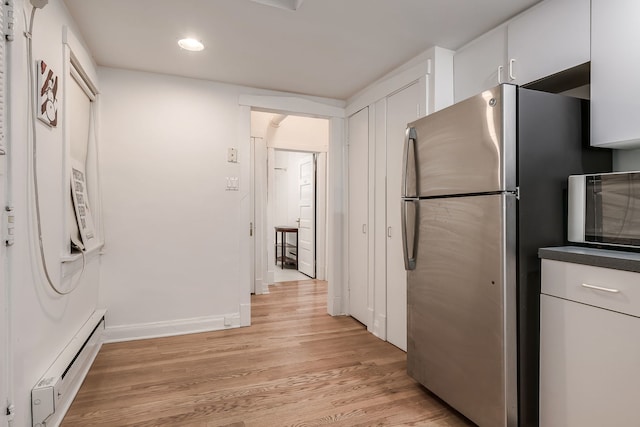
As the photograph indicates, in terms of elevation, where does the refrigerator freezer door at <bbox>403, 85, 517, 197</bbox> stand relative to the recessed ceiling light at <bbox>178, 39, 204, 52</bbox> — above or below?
below

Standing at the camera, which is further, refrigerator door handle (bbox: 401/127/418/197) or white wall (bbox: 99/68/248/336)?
white wall (bbox: 99/68/248/336)

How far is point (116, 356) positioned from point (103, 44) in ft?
7.56

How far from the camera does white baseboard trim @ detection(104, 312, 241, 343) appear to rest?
289cm

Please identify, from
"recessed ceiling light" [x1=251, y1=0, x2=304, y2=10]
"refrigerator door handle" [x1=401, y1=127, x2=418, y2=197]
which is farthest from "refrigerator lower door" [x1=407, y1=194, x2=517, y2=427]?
"recessed ceiling light" [x1=251, y1=0, x2=304, y2=10]

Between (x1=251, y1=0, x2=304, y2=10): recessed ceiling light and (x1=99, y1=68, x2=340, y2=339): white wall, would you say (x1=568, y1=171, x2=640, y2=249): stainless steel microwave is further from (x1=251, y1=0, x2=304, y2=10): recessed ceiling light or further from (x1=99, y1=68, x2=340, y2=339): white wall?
(x1=99, y1=68, x2=340, y2=339): white wall

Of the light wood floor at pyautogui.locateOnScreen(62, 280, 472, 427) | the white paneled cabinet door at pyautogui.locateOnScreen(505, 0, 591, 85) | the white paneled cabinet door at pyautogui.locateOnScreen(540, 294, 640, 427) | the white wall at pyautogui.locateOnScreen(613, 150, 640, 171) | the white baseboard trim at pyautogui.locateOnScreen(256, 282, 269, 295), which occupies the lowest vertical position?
the light wood floor at pyautogui.locateOnScreen(62, 280, 472, 427)

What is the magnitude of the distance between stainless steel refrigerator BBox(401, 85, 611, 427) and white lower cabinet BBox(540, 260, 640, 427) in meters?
0.09

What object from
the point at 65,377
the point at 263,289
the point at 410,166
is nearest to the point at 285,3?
the point at 410,166

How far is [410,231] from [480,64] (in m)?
1.21

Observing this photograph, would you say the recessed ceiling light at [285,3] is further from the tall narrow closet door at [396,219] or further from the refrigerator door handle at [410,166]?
the tall narrow closet door at [396,219]

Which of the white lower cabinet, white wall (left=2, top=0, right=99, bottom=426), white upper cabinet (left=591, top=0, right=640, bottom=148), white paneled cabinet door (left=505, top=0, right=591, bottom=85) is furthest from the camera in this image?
white paneled cabinet door (left=505, top=0, right=591, bottom=85)

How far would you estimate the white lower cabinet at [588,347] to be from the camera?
1241 millimetres

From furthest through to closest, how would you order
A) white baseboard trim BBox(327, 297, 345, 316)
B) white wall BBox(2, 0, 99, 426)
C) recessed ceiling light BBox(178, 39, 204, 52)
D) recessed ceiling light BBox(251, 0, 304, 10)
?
white baseboard trim BBox(327, 297, 345, 316) → recessed ceiling light BBox(178, 39, 204, 52) → recessed ceiling light BBox(251, 0, 304, 10) → white wall BBox(2, 0, 99, 426)

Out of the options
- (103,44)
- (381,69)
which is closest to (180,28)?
(103,44)
